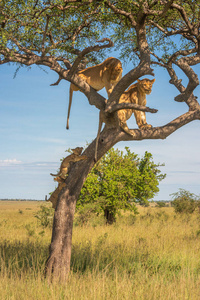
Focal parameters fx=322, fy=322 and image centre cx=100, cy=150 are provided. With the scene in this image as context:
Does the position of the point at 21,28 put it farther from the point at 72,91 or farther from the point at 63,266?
the point at 63,266

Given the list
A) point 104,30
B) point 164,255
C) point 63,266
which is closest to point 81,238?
point 164,255

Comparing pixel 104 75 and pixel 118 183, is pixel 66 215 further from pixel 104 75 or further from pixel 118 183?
pixel 118 183

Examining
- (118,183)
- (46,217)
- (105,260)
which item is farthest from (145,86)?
(46,217)

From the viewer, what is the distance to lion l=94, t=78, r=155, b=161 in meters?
7.27

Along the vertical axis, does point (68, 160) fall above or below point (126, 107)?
below

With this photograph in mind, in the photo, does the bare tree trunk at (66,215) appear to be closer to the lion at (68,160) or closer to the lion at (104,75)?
the lion at (68,160)

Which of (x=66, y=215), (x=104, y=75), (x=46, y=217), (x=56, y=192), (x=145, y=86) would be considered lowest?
(x=46, y=217)

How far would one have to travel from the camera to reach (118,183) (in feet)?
60.2

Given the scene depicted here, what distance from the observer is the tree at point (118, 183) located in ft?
60.5

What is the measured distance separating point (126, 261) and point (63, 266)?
2.20 meters

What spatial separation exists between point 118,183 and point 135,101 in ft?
37.1

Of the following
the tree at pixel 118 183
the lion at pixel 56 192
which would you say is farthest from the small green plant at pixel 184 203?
the lion at pixel 56 192

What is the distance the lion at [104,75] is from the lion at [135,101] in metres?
0.48

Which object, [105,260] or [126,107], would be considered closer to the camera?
[126,107]
